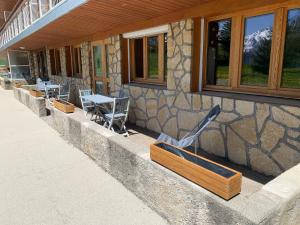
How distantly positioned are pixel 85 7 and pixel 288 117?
3589 mm

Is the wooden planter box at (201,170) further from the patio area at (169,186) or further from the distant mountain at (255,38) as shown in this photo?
the distant mountain at (255,38)

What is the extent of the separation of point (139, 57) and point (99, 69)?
209 centimetres

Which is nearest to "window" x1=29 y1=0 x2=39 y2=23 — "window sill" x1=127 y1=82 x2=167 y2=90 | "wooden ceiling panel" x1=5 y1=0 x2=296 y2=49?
"wooden ceiling panel" x1=5 y1=0 x2=296 y2=49

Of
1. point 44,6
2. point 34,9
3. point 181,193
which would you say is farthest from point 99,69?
point 181,193

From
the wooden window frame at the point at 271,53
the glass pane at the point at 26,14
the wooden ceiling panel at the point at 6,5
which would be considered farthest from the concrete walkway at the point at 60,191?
the wooden ceiling panel at the point at 6,5

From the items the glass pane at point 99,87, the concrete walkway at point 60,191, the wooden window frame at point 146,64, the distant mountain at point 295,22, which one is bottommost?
the concrete walkway at point 60,191

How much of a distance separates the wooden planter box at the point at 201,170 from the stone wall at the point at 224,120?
1.56 meters

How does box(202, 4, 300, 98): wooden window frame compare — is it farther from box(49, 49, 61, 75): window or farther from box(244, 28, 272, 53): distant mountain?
box(49, 49, 61, 75): window

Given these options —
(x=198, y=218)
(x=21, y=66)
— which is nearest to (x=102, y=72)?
(x=198, y=218)

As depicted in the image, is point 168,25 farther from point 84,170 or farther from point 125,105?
point 84,170

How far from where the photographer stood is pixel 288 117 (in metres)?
3.04

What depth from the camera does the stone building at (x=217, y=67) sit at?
3.25 metres

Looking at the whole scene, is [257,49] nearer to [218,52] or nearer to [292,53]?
[292,53]

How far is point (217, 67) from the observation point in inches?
168
